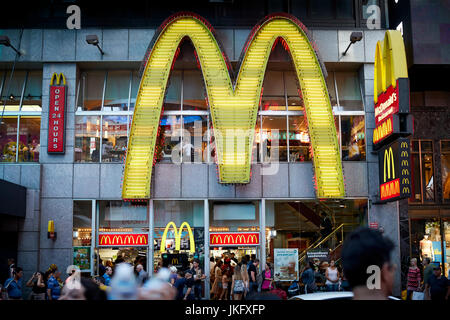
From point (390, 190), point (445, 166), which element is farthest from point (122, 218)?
point (445, 166)

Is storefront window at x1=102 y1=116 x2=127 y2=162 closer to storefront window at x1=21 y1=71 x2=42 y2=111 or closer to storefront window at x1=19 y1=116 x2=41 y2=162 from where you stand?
storefront window at x1=19 y1=116 x2=41 y2=162

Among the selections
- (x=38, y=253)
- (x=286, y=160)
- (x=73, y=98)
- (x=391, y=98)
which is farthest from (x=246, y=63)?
(x=38, y=253)

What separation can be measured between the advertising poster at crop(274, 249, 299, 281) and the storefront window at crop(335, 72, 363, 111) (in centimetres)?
587

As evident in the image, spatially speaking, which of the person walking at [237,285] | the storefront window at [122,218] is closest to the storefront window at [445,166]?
the person walking at [237,285]

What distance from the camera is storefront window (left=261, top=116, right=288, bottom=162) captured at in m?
19.8

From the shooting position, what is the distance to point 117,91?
66.8 feet

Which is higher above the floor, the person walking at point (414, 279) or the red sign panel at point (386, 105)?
the red sign panel at point (386, 105)

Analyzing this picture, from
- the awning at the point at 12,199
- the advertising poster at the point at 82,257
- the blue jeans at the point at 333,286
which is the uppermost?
the awning at the point at 12,199

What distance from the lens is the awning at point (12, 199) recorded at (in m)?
16.8

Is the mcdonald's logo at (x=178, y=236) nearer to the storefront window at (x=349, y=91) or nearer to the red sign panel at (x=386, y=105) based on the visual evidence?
the storefront window at (x=349, y=91)

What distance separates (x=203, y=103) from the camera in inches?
795

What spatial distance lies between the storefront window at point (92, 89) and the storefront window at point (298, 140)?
7.06m

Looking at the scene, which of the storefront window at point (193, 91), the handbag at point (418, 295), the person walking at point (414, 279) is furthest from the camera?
the storefront window at point (193, 91)

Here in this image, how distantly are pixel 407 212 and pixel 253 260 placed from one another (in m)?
6.72
